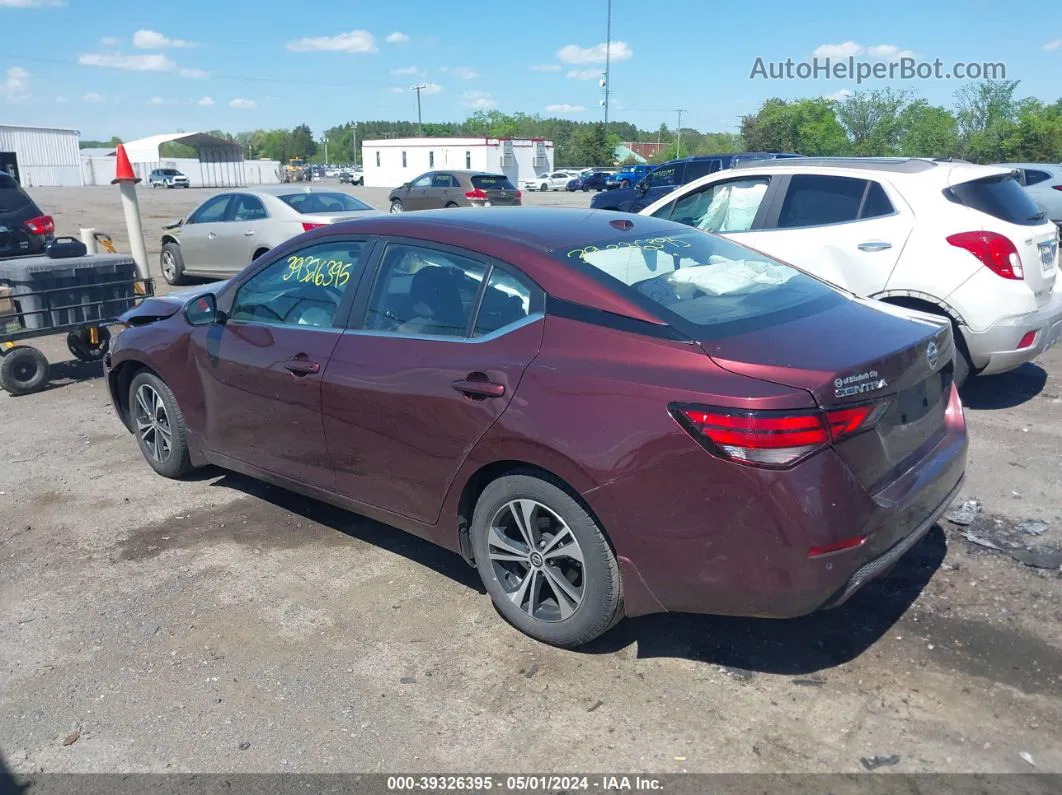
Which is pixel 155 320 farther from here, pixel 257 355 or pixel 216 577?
pixel 216 577

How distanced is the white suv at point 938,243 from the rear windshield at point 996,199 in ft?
0.03

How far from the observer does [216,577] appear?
4.28 m

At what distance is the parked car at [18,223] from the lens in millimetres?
11195

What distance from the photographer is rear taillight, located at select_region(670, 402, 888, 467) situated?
2836 mm

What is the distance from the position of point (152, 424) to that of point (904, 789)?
4598mm

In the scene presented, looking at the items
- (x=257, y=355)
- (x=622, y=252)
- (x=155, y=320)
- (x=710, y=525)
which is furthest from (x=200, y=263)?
(x=710, y=525)

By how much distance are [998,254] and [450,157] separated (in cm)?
5768

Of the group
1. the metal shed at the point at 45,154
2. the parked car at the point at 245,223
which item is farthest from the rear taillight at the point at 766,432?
the metal shed at the point at 45,154

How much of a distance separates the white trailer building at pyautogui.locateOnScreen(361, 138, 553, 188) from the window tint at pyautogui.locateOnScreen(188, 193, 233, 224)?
4618 centimetres

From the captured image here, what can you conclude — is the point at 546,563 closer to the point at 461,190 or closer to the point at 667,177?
the point at 667,177

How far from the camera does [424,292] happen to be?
12.9 ft

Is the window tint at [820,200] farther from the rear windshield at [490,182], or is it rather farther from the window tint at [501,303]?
the rear windshield at [490,182]

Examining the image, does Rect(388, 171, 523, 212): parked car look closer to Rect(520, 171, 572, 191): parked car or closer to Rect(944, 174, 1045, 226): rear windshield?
Rect(944, 174, 1045, 226): rear windshield

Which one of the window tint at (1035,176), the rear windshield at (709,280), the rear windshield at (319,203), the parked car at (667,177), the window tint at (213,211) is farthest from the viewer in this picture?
the window tint at (1035,176)
